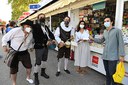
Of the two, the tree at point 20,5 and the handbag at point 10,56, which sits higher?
the tree at point 20,5

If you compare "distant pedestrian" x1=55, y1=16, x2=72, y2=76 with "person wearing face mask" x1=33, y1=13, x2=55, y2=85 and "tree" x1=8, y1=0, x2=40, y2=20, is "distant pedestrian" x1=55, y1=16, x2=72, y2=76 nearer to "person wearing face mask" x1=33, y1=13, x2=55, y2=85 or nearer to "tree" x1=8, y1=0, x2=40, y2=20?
"person wearing face mask" x1=33, y1=13, x2=55, y2=85

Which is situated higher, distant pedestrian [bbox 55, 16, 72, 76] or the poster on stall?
distant pedestrian [bbox 55, 16, 72, 76]

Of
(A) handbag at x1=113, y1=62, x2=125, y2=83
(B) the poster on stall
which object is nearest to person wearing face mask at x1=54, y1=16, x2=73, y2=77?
(B) the poster on stall

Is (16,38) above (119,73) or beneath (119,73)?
above

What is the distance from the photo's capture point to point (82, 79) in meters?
5.91

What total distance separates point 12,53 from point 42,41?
0.96m

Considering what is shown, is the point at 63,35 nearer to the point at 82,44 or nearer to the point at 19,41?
the point at 82,44

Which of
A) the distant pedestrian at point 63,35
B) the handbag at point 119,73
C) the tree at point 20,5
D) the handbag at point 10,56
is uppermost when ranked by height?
the tree at point 20,5

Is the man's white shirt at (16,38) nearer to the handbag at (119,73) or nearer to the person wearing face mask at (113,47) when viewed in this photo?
the person wearing face mask at (113,47)

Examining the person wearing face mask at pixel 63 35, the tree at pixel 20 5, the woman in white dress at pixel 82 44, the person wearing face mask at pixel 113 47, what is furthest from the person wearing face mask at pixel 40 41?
the tree at pixel 20 5

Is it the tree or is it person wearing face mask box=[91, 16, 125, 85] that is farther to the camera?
the tree

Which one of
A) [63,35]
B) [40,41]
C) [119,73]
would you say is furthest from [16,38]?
[119,73]

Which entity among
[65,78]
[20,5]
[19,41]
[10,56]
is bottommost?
[65,78]

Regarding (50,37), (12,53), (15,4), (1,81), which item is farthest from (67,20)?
(15,4)
